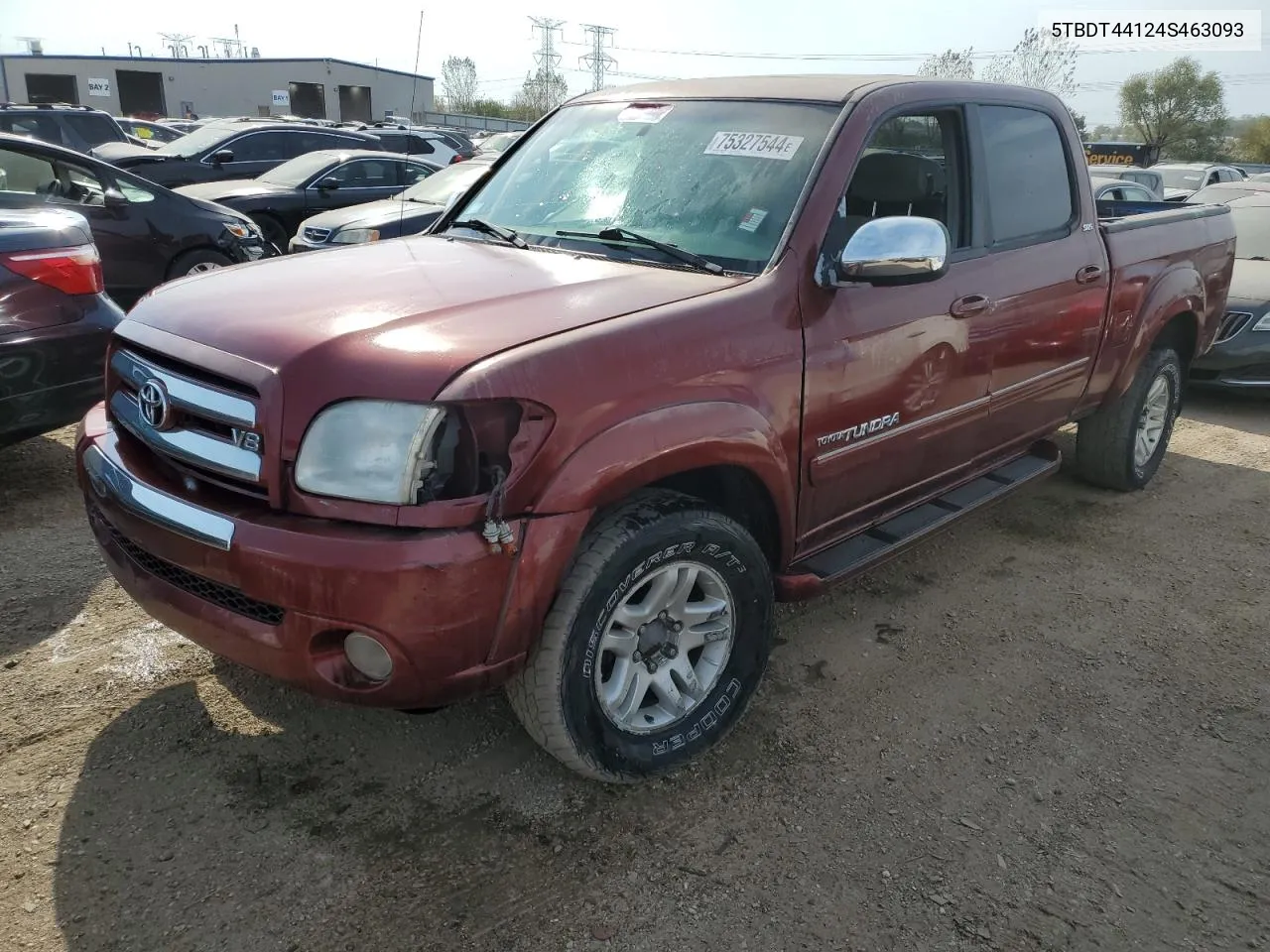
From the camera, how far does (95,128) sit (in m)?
13.4

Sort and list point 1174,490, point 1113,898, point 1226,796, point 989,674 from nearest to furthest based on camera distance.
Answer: point 1113,898 → point 1226,796 → point 989,674 → point 1174,490

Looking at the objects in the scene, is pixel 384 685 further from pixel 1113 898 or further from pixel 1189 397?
pixel 1189 397

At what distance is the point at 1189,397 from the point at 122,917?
7.78 m

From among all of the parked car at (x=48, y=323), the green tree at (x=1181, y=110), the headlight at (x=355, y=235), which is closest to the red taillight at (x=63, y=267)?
the parked car at (x=48, y=323)

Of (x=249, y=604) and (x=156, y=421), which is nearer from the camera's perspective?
(x=249, y=604)

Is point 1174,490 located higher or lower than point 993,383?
lower

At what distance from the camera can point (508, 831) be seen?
2555 millimetres

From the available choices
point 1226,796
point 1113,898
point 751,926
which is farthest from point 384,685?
point 1226,796

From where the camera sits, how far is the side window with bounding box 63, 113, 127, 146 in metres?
13.3

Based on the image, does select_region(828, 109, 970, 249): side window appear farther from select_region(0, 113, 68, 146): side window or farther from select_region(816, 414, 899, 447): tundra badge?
select_region(0, 113, 68, 146): side window

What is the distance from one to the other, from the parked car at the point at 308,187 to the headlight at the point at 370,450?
30.5 ft

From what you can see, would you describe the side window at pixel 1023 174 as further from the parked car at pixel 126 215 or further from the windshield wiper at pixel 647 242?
the parked car at pixel 126 215

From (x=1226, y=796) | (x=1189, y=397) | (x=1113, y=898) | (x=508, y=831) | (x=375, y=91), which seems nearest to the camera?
(x=1113, y=898)

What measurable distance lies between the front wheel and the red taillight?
2959mm
